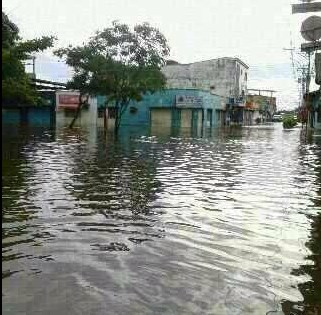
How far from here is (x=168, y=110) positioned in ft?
195

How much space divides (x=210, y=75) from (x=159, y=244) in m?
69.9

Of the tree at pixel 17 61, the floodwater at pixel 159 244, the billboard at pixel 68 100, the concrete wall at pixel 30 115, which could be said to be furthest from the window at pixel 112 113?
the floodwater at pixel 159 244

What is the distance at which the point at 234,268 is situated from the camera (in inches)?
192

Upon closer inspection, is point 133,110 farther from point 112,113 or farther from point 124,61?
point 124,61

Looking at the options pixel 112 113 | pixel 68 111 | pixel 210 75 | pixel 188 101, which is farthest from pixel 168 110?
pixel 210 75

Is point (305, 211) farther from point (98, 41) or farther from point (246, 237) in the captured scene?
point (98, 41)

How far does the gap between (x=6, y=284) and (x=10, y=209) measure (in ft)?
10.9

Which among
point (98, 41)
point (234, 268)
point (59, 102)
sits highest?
point (98, 41)

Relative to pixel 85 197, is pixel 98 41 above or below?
above

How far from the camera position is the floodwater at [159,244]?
397 centimetres

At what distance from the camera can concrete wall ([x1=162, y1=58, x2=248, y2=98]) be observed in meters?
73.1

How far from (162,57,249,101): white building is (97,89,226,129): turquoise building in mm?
13629

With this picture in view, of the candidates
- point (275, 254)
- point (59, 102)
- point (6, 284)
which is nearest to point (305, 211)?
point (275, 254)

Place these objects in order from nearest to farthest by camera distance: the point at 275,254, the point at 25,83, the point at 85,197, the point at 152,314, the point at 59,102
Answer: the point at 152,314 < the point at 275,254 < the point at 85,197 < the point at 25,83 < the point at 59,102
